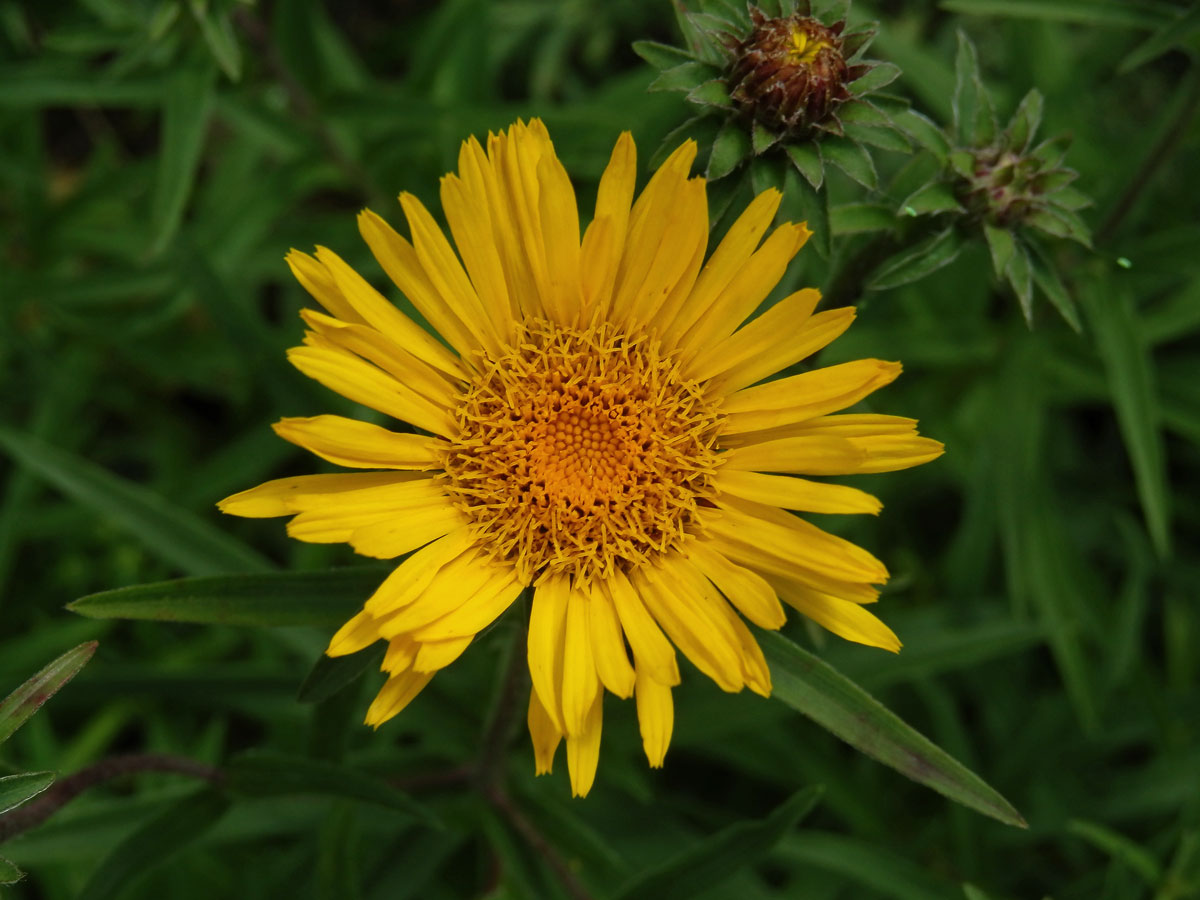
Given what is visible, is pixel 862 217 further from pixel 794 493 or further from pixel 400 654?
pixel 400 654

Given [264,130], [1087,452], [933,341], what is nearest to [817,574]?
[933,341]

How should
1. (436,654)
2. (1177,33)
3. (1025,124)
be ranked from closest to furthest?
(436,654), (1025,124), (1177,33)

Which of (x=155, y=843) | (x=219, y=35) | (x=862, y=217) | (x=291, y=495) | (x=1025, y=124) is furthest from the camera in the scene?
(x=219, y=35)

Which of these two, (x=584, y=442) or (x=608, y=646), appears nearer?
(x=608, y=646)

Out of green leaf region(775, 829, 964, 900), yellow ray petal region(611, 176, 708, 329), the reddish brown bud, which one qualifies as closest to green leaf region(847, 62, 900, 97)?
the reddish brown bud

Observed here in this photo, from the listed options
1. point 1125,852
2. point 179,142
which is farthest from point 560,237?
point 1125,852

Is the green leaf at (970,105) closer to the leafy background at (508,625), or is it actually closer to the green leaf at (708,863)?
the leafy background at (508,625)

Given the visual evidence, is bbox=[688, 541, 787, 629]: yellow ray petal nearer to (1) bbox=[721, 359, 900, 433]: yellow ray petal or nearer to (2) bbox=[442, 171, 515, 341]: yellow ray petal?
(1) bbox=[721, 359, 900, 433]: yellow ray petal
